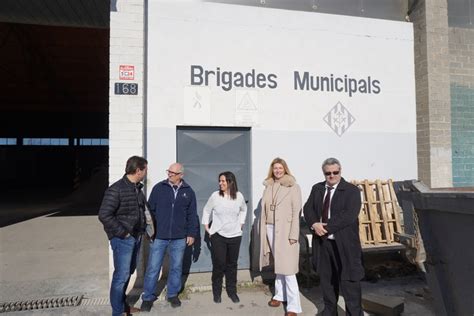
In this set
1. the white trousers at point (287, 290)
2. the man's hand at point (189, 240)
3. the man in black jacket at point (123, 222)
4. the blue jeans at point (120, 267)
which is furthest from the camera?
the man's hand at point (189, 240)

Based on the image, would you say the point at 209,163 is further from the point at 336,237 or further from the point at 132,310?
the point at 336,237

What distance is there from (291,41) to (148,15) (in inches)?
92.6

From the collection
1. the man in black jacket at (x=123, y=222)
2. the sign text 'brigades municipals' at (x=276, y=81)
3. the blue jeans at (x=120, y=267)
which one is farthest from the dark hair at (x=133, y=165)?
the sign text 'brigades municipals' at (x=276, y=81)

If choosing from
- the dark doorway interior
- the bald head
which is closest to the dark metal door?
the bald head

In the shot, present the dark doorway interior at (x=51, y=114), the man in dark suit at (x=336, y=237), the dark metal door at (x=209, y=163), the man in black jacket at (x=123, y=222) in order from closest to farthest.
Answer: the man in dark suit at (x=336, y=237) → the man in black jacket at (x=123, y=222) → the dark metal door at (x=209, y=163) → the dark doorway interior at (x=51, y=114)

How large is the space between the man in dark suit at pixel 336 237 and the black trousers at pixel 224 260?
106 cm

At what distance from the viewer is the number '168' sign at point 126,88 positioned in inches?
182

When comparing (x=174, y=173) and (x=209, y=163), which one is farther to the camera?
(x=209, y=163)

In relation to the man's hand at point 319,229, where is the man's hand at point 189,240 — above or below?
below

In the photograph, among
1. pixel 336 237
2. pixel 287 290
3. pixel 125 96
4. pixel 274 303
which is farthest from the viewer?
pixel 125 96

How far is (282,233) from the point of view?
12.3ft

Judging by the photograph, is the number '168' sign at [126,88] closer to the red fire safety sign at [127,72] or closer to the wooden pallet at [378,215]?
the red fire safety sign at [127,72]

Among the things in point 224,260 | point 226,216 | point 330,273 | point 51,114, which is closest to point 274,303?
point 224,260

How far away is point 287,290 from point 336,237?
95cm
